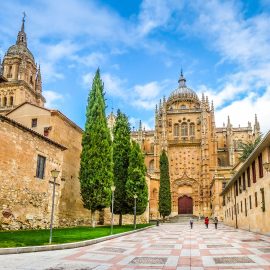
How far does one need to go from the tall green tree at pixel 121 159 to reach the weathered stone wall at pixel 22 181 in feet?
28.9

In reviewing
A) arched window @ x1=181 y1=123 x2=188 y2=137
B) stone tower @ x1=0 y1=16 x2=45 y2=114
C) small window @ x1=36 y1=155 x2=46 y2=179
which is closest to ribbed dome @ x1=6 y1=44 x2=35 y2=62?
stone tower @ x1=0 y1=16 x2=45 y2=114

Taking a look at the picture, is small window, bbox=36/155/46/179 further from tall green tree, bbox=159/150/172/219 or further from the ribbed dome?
the ribbed dome

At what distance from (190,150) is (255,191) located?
135 feet

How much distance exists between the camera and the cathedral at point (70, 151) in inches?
725

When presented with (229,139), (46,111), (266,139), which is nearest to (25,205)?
(46,111)

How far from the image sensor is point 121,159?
3033 cm

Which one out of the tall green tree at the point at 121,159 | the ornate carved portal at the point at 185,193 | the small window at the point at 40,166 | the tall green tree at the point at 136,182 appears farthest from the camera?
the ornate carved portal at the point at 185,193

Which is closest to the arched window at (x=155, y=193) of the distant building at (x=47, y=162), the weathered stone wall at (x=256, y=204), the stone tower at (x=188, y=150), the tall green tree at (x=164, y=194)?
the tall green tree at (x=164, y=194)

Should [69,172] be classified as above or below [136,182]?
above

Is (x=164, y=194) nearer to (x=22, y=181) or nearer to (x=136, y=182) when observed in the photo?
(x=136, y=182)

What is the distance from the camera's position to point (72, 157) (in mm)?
28328

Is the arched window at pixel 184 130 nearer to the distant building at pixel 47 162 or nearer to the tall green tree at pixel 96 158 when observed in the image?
the distant building at pixel 47 162

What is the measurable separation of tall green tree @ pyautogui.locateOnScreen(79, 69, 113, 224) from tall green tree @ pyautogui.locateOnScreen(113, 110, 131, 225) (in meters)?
4.67

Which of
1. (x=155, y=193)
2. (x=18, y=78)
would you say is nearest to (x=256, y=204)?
(x=155, y=193)
